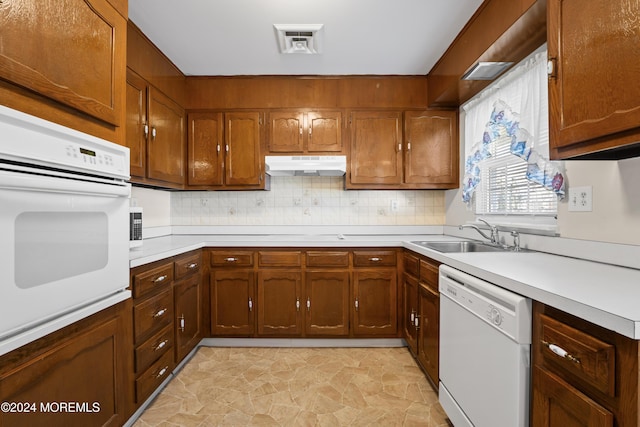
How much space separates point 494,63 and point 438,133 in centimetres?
95

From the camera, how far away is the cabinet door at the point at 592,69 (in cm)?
97

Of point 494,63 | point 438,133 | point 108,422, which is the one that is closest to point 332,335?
point 108,422

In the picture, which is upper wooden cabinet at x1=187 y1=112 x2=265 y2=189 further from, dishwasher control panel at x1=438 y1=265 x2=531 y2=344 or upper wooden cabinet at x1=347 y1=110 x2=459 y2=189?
dishwasher control panel at x1=438 y1=265 x2=531 y2=344

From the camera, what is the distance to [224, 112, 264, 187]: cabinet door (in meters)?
2.92

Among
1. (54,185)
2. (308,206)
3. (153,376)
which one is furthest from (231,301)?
(54,185)

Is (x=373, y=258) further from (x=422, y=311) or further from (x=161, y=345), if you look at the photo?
(x=161, y=345)

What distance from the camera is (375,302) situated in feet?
8.64

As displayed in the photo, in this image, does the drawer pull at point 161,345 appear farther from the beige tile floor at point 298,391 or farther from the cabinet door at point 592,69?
the cabinet door at point 592,69

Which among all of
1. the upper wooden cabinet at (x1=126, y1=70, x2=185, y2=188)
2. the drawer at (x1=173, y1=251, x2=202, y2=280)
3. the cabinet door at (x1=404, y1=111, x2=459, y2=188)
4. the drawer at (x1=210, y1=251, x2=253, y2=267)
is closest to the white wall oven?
the drawer at (x1=173, y1=251, x2=202, y2=280)

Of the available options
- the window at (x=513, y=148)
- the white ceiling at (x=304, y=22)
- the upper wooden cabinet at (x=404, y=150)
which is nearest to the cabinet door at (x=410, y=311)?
the window at (x=513, y=148)

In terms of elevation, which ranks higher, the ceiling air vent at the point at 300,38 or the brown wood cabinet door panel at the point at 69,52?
the ceiling air vent at the point at 300,38

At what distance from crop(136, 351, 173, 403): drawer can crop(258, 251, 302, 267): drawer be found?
0.93 m

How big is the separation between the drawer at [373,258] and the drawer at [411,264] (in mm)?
99

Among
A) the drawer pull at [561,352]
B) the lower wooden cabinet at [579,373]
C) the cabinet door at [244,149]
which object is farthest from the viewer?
the cabinet door at [244,149]
